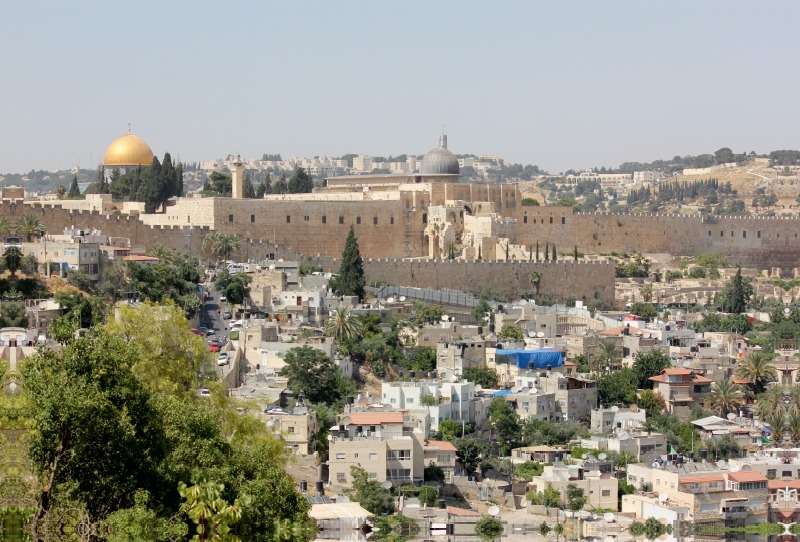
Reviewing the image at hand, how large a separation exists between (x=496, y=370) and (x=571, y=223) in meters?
17.3

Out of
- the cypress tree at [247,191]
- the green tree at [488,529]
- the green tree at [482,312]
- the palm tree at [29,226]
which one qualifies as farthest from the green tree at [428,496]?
the cypress tree at [247,191]

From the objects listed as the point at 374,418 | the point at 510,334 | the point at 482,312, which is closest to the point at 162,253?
the point at 482,312

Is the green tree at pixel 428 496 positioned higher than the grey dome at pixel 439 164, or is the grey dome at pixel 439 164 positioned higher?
the grey dome at pixel 439 164

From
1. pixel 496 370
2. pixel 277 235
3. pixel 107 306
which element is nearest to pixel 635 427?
pixel 496 370

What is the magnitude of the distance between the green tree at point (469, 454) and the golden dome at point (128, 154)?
2585cm

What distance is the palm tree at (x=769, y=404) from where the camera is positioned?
28483 millimetres

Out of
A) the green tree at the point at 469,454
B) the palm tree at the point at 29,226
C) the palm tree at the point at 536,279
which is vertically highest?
the palm tree at the point at 29,226

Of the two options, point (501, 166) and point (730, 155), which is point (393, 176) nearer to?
point (730, 155)

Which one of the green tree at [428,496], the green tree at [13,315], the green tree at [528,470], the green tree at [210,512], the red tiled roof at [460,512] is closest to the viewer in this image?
the green tree at [210,512]

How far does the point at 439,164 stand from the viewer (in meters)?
46.4

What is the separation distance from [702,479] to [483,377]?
297 inches

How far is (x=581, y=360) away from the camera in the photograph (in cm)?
3191

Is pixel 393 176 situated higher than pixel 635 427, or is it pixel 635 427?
pixel 393 176

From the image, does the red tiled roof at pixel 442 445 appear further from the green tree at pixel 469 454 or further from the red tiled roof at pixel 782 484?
the red tiled roof at pixel 782 484
